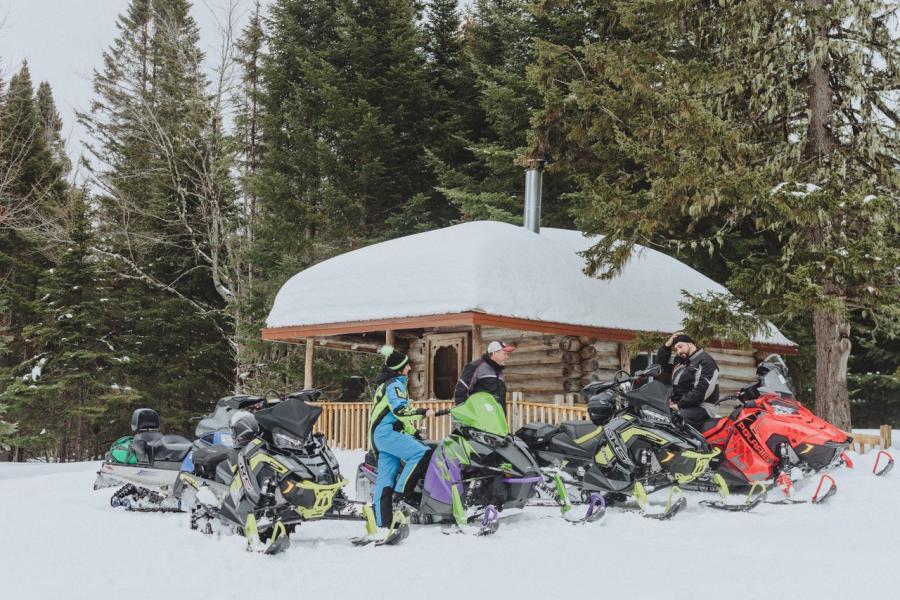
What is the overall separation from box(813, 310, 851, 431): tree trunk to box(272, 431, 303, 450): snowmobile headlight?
30.6 ft

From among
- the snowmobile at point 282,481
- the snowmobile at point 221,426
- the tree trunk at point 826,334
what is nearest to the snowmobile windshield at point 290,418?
Result: the snowmobile at point 282,481

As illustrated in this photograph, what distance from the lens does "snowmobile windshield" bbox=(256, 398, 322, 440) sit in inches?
243

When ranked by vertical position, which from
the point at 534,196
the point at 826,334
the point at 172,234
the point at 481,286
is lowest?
Result: the point at 826,334

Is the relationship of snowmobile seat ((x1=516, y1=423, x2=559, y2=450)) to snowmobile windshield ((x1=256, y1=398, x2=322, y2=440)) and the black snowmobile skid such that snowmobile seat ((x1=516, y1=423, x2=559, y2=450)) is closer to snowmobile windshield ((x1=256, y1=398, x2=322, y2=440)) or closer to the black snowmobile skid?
snowmobile windshield ((x1=256, y1=398, x2=322, y2=440))

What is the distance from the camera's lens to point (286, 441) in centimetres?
620

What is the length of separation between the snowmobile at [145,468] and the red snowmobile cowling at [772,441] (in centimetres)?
569

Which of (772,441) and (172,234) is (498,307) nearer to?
(772,441)

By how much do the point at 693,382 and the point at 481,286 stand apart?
17.1ft

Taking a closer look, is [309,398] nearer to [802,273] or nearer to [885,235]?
[802,273]

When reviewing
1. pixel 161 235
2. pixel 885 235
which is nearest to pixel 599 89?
pixel 885 235

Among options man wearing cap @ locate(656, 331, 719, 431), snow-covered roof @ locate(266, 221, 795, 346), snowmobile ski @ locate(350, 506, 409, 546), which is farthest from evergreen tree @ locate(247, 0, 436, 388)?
snowmobile ski @ locate(350, 506, 409, 546)

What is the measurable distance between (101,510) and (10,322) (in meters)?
21.3

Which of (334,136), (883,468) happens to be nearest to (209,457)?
(883,468)

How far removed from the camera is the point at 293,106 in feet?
89.1
